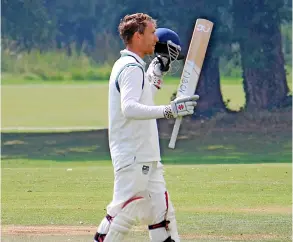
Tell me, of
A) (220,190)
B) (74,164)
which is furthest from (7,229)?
(74,164)

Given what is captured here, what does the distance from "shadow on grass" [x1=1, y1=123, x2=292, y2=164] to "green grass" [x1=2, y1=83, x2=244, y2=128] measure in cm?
613

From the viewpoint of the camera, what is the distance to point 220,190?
14.7 m

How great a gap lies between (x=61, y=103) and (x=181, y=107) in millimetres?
41425

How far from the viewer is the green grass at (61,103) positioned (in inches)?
1528

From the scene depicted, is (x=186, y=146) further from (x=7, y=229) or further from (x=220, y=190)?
(x=7, y=229)

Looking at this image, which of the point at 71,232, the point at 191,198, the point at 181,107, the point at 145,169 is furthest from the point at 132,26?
the point at 191,198

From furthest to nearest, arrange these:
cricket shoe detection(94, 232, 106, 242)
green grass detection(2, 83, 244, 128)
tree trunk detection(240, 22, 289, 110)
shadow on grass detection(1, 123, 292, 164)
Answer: green grass detection(2, 83, 244, 128), tree trunk detection(240, 22, 289, 110), shadow on grass detection(1, 123, 292, 164), cricket shoe detection(94, 232, 106, 242)

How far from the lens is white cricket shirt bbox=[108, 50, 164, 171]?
7746 millimetres

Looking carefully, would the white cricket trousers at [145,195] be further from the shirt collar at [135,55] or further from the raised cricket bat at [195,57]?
the shirt collar at [135,55]

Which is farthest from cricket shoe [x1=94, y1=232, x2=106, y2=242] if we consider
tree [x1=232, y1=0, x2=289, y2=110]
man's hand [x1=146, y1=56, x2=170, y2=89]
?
tree [x1=232, y1=0, x2=289, y2=110]

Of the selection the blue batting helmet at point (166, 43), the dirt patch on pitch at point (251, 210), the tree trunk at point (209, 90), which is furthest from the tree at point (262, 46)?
the blue batting helmet at point (166, 43)

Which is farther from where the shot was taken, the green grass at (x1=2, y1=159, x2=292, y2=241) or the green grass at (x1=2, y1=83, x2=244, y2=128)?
the green grass at (x1=2, y1=83, x2=244, y2=128)

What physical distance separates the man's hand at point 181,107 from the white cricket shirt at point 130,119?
84 millimetres

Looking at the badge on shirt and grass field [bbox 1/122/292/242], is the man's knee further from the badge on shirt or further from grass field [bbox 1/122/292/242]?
grass field [bbox 1/122/292/242]
